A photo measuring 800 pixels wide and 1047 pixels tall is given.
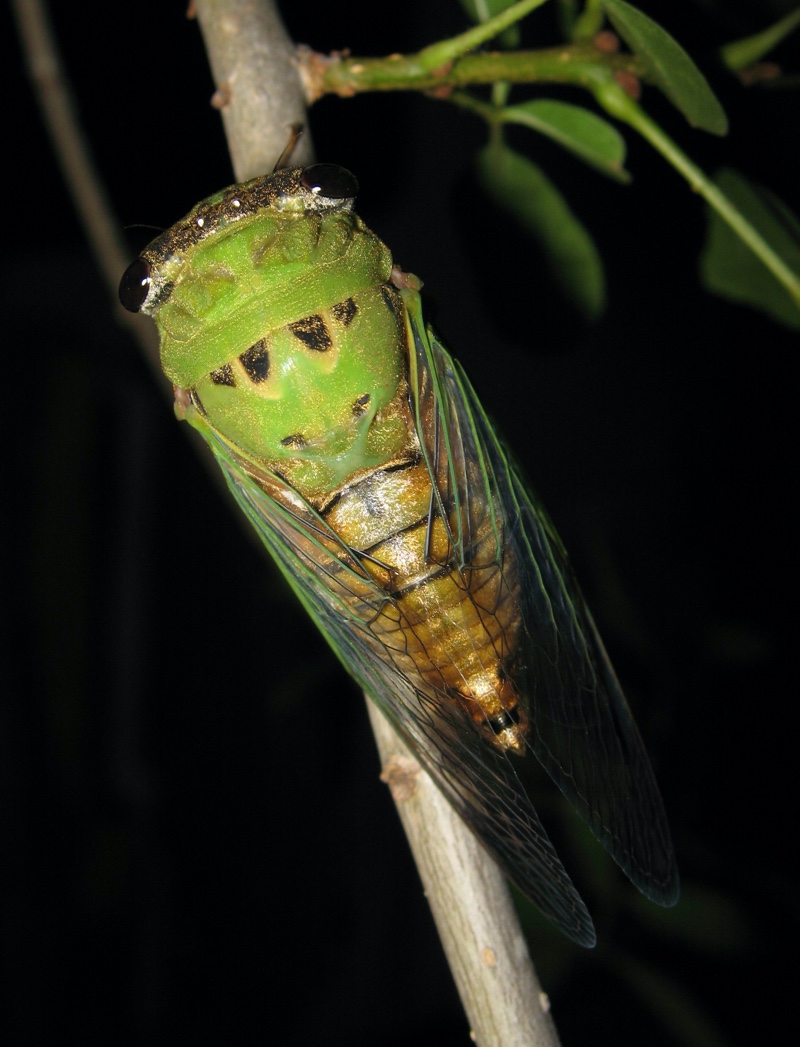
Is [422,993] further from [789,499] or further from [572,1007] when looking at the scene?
[789,499]

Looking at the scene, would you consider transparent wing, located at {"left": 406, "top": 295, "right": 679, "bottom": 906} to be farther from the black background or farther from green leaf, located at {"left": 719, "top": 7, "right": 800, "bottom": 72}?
the black background

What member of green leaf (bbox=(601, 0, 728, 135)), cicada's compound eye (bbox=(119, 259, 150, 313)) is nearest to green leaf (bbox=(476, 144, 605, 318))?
green leaf (bbox=(601, 0, 728, 135))

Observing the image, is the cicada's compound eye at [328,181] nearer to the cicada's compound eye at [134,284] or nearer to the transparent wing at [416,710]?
the cicada's compound eye at [134,284]

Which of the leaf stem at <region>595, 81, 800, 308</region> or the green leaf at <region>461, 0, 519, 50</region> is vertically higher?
the green leaf at <region>461, 0, 519, 50</region>

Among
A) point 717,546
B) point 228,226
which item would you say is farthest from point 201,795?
point 228,226

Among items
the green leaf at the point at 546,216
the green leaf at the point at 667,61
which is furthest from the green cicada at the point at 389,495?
the green leaf at the point at 667,61
